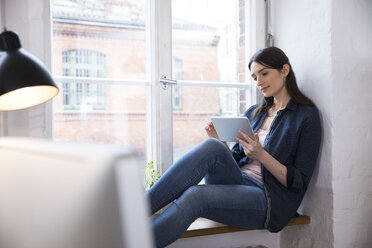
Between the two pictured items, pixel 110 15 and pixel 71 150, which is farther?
pixel 110 15

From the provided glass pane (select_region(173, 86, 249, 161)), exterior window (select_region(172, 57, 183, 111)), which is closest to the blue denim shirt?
glass pane (select_region(173, 86, 249, 161))

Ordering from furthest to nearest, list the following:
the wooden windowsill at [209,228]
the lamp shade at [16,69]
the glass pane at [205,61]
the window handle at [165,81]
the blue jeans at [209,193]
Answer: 1. the glass pane at [205,61]
2. the window handle at [165,81]
3. the wooden windowsill at [209,228]
4. the blue jeans at [209,193]
5. the lamp shade at [16,69]

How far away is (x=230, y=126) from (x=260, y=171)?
328 mm

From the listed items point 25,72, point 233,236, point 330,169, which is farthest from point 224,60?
point 25,72

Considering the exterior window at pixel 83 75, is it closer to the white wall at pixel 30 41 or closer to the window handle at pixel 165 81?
the white wall at pixel 30 41

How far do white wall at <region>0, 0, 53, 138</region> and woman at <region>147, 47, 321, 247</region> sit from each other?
0.70 metres

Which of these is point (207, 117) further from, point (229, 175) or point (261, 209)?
point (261, 209)

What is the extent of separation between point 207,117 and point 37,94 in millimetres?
1096

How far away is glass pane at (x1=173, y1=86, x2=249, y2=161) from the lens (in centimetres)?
213

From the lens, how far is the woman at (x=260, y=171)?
61.3 inches

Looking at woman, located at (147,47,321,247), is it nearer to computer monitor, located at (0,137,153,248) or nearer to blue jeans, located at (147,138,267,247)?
blue jeans, located at (147,138,267,247)

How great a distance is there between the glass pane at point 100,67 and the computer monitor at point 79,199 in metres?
1.52

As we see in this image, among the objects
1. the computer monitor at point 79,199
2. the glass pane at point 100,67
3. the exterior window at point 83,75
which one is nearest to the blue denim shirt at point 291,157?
the glass pane at point 100,67

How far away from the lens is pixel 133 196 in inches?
13.2
